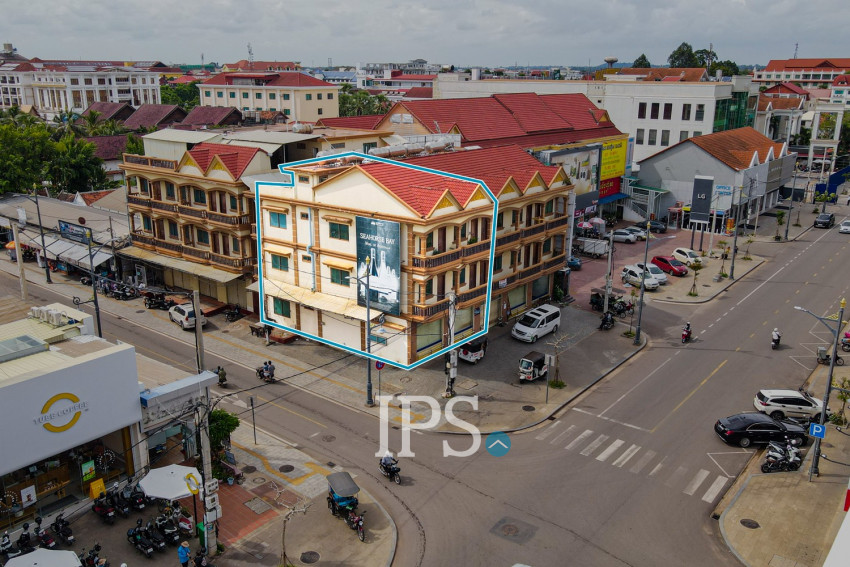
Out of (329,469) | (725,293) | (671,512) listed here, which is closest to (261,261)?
(329,469)

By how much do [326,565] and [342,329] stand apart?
1995cm

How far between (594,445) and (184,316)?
32293 mm

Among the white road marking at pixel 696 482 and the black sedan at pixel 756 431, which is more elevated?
the black sedan at pixel 756 431

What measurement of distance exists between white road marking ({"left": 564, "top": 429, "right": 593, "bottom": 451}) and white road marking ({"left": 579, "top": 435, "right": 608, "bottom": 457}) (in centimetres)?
55

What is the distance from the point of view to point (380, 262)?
42156 millimetres

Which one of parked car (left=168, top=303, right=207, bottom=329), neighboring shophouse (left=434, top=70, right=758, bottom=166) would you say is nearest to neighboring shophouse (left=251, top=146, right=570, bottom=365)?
parked car (left=168, top=303, right=207, bottom=329)

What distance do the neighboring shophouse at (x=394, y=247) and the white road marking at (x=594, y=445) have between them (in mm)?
11911

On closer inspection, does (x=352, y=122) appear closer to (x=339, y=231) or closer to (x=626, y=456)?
(x=339, y=231)

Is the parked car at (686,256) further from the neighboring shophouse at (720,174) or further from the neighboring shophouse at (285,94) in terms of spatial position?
the neighboring shophouse at (285,94)

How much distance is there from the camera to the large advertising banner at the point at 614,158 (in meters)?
82.9

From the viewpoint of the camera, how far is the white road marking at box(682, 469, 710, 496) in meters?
33.9

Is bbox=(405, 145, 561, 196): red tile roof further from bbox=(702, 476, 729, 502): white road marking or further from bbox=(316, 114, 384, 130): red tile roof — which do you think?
bbox=(702, 476, 729, 502): white road marking

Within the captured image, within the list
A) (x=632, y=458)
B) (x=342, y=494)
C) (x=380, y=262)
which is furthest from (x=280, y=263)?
(x=632, y=458)

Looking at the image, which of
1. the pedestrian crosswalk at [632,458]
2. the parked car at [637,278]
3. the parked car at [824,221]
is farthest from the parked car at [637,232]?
the pedestrian crosswalk at [632,458]
